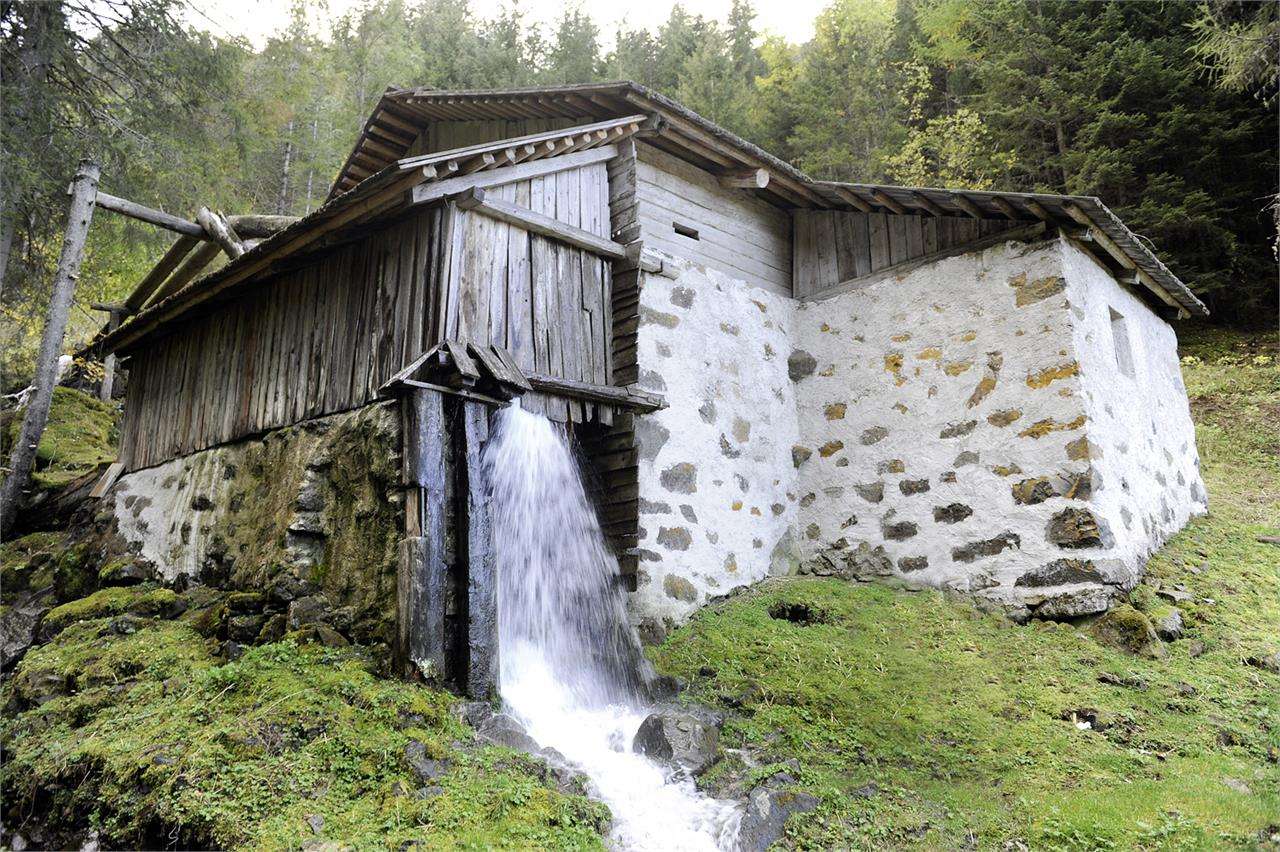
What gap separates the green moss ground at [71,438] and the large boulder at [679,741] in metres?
9.25

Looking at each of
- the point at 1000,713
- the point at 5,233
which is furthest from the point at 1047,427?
the point at 5,233

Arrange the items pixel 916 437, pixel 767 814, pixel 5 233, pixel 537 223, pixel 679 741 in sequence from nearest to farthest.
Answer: pixel 767 814 → pixel 679 741 → pixel 537 223 → pixel 916 437 → pixel 5 233

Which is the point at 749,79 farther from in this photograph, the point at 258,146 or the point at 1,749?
the point at 1,749

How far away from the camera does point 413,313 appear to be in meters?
6.02

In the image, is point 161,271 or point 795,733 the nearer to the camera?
point 795,733

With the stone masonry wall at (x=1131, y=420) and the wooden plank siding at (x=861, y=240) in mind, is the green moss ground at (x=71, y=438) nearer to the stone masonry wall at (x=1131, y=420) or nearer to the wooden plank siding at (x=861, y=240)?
the wooden plank siding at (x=861, y=240)

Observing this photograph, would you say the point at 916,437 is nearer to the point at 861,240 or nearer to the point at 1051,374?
the point at 1051,374

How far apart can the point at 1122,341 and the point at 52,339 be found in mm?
12061

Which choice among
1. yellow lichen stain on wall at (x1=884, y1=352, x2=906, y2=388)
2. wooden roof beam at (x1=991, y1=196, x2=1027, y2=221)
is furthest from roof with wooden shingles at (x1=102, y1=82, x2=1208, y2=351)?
yellow lichen stain on wall at (x1=884, y1=352, x2=906, y2=388)

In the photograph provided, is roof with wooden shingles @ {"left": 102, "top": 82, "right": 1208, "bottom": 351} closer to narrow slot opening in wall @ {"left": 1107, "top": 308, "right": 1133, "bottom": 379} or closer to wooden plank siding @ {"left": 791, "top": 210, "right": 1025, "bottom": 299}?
wooden plank siding @ {"left": 791, "top": 210, "right": 1025, "bottom": 299}

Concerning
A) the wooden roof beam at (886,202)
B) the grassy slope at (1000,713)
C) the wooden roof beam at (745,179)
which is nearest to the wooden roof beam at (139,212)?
the wooden roof beam at (745,179)

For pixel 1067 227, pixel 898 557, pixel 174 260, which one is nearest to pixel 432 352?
pixel 898 557

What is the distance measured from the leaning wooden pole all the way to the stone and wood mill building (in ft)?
3.86

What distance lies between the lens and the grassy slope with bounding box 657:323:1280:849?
3918 mm
